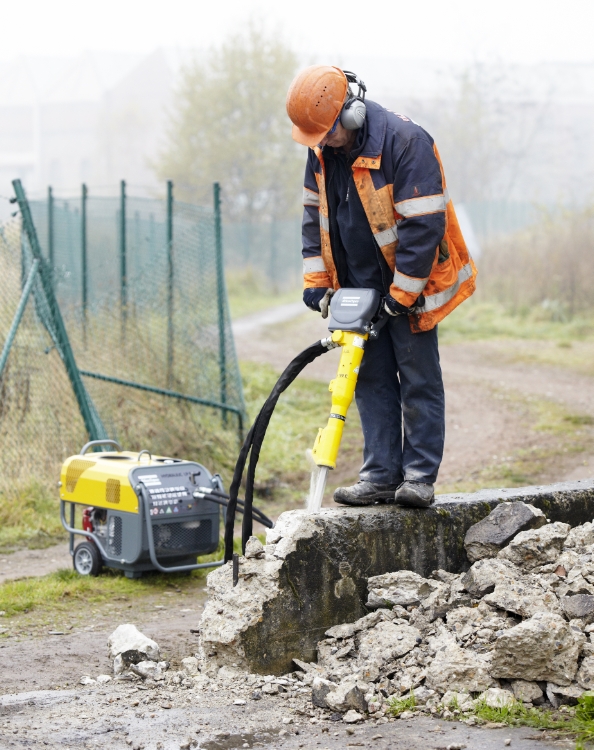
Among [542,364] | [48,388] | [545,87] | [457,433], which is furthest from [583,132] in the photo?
[48,388]

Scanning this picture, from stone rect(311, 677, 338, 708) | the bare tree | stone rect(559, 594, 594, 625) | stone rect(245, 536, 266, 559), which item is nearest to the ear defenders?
stone rect(245, 536, 266, 559)

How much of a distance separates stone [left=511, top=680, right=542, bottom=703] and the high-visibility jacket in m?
1.58

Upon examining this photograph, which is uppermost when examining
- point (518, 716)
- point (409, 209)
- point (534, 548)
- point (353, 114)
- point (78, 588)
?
point (353, 114)

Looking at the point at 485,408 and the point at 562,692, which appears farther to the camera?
the point at 485,408

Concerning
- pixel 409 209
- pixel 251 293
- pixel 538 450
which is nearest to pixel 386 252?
pixel 409 209

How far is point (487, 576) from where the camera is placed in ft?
12.9

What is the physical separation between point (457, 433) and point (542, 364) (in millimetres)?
4975

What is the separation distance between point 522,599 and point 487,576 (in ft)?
0.74

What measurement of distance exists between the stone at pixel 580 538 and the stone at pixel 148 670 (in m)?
1.83

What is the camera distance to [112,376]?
27.3ft

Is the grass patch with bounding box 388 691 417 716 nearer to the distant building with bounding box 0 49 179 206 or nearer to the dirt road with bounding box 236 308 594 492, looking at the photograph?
the dirt road with bounding box 236 308 594 492

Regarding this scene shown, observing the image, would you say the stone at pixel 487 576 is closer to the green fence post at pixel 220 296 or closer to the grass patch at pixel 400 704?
the grass patch at pixel 400 704

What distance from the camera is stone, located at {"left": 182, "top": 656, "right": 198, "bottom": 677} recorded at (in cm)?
395

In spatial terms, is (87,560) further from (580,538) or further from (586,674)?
(586,674)
